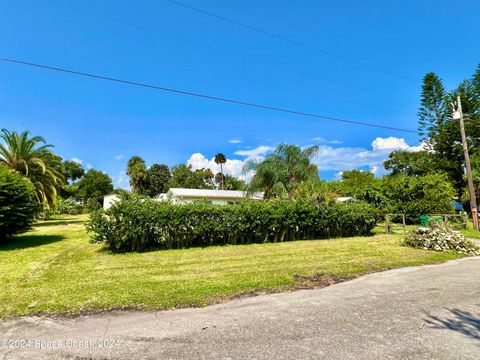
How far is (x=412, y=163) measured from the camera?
40.4 metres

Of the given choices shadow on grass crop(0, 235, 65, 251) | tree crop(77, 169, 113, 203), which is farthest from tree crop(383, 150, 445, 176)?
tree crop(77, 169, 113, 203)

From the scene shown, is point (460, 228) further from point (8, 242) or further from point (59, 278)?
point (8, 242)

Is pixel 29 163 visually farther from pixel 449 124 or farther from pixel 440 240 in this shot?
pixel 449 124

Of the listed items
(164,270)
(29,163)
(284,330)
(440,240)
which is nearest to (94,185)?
(29,163)

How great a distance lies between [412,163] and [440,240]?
115 ft

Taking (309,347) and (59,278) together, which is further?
(59,278)

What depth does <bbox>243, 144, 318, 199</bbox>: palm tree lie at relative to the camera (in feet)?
63.2

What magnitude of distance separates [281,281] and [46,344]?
12.7 feet

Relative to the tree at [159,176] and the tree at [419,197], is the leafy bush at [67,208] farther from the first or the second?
the tree at [419,197]

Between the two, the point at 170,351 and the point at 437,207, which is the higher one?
the point at 437,207

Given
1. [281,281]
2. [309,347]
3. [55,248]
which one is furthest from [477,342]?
[55,248]

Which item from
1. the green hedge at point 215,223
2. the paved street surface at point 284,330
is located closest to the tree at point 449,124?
the green hedge at point 215,223

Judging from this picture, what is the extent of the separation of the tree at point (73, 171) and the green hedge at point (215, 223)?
184 ft

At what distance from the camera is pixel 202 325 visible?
3.82 meters
